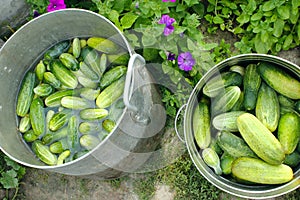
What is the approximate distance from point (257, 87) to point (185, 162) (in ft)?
2.13

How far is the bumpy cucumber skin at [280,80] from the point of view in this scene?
6.43 ft

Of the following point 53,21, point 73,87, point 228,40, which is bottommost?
point 228,40

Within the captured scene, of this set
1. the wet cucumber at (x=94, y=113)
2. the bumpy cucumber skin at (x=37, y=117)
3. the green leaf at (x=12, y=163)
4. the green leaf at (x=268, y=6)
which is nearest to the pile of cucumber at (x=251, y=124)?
the green leaf at (x=268, y=6)

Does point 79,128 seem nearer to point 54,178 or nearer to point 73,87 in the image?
point 73,87

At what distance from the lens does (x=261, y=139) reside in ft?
6.20

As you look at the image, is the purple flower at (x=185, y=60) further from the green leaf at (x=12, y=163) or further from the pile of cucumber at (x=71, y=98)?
the green leaf at (x=12, y=163)

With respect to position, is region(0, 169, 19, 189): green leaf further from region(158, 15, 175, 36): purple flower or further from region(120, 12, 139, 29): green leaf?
region(158, 15, 175, 36): purple flower

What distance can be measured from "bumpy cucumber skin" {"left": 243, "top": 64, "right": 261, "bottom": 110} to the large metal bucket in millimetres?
436

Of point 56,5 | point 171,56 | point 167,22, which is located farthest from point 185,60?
point 56,5

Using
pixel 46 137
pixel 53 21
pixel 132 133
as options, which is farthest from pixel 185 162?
pixel 53 21

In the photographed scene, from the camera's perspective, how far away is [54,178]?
2.62m

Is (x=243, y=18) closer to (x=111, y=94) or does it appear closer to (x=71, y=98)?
(x=111, y=94)

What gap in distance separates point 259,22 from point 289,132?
0.60m

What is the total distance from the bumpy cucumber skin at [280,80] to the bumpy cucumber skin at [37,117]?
1.04 metres
